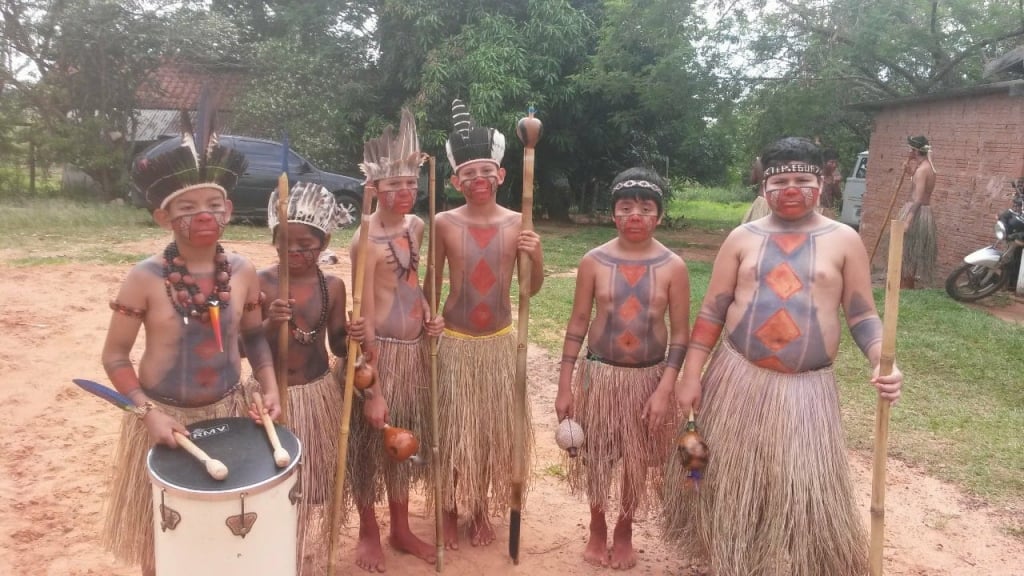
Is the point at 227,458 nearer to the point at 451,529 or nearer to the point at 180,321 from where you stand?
the point at 180,321

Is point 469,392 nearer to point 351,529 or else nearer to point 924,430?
point 351,529

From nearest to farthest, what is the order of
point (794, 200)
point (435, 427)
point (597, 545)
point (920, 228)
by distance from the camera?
point (794, 200)
point (435, 427)
point (597, 545)
point (920, 228)

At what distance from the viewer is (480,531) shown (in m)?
3.57

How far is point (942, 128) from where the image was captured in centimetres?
995

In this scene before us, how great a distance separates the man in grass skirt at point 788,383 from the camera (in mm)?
2697

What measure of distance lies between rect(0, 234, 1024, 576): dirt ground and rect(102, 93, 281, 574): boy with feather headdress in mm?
822

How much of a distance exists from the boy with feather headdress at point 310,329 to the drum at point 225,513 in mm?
665

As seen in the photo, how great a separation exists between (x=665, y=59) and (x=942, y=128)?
411 centimetres

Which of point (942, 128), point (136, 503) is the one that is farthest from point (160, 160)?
point (942, 128)

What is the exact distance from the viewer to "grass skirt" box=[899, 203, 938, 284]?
365 inches

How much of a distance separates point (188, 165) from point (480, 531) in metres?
2.11

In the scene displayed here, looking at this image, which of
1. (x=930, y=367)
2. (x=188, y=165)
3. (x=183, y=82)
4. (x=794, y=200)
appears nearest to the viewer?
(x=188, y=165)

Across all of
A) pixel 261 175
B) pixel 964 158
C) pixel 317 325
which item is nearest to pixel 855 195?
pixel 964 158

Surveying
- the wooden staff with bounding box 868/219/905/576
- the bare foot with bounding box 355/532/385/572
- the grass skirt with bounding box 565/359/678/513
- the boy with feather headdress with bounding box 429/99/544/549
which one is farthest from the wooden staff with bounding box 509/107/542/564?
the wooden staff with bounding box 868/219/905/576
